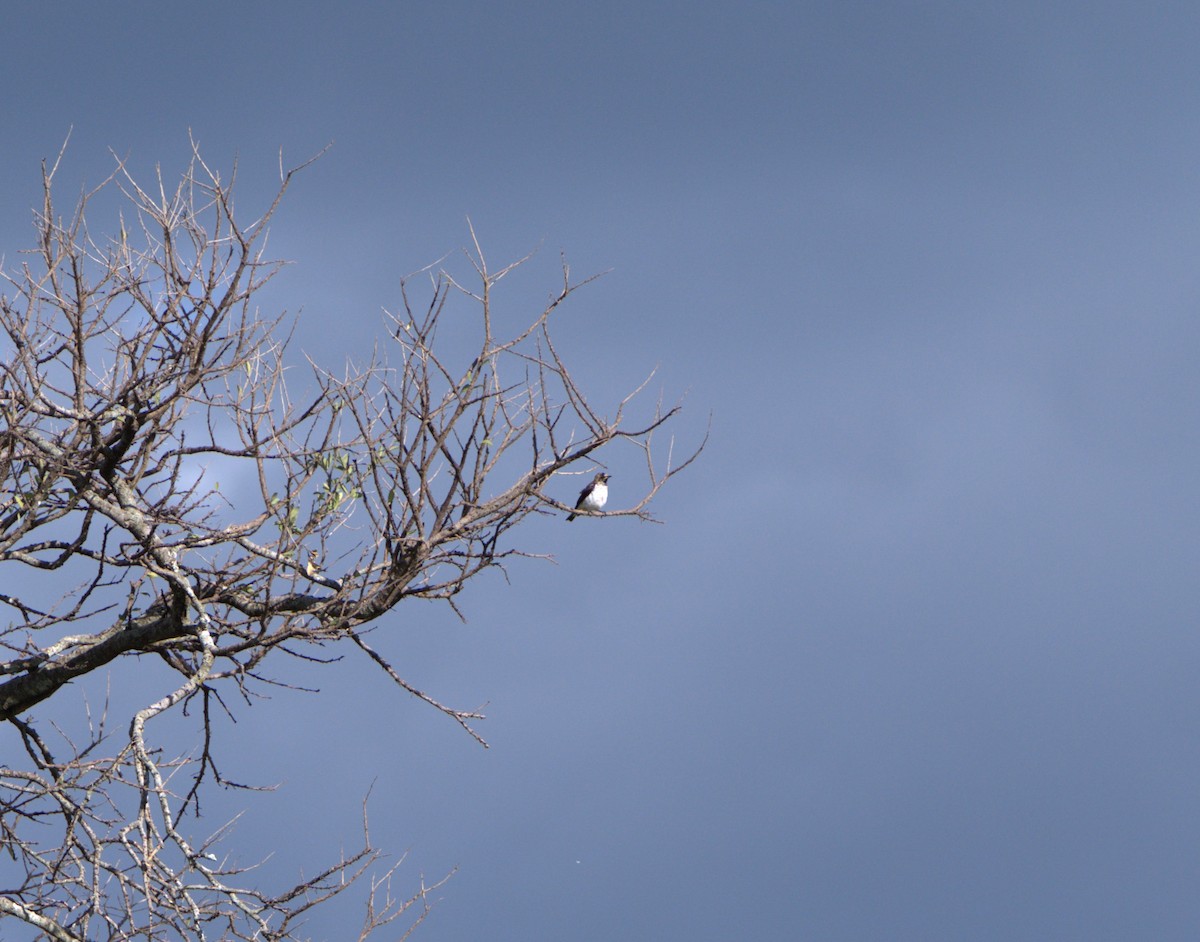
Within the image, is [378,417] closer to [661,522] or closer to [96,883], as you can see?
[661,522]

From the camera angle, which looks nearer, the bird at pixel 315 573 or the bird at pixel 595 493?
the bird at pixel 315 573

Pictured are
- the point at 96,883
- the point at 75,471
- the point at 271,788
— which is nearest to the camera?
the point at 96,883

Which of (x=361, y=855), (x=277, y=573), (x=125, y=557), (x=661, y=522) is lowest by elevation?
(x=361, y=855)

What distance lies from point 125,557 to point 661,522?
3.37 m

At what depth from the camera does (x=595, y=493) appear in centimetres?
1252

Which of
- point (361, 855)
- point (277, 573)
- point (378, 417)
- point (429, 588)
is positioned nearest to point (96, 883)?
point (361, 855)

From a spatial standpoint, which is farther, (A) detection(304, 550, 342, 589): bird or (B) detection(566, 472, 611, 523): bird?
(B) detection(566, 472, 611, 523): bird

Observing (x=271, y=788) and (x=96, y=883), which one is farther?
(x=271, y=788)

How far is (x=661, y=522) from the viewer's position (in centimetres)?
809

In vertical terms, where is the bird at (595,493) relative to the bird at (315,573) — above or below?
above

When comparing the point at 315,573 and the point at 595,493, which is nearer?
the point at 315,573

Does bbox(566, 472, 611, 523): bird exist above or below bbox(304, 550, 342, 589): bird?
above

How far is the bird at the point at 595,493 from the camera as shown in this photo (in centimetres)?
1248

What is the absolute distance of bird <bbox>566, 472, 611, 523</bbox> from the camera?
12477 mm
